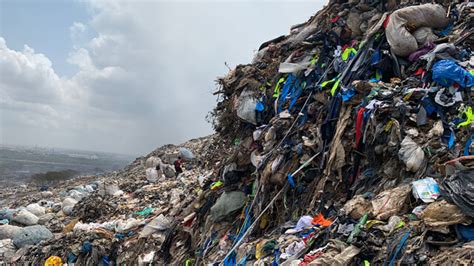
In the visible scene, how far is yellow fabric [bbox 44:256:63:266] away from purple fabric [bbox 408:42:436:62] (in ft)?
20.3

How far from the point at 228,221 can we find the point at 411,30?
3.46 m

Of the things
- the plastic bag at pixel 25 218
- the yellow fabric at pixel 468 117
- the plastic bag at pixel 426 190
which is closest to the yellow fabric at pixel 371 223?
the plastic bag at pixel 426 190

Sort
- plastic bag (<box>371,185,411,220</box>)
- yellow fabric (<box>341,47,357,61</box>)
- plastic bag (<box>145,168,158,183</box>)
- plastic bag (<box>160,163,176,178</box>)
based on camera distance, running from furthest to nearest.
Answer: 1. plastic bag (<box>160,163,176,178</box>)
2. plastic bag (<box>145,168,158,183</box>)
3. yellow fabric (<box>341,47,357,61</box>)
4. plastic bag (<box>371,185,411,220</box>)

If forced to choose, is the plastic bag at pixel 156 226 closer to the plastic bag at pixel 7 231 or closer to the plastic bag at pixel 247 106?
the plastic bag at pixel 247 106

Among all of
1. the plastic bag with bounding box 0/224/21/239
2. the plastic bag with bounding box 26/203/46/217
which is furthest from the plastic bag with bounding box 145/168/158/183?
the plastic bag with bounding box 0/224/21/239

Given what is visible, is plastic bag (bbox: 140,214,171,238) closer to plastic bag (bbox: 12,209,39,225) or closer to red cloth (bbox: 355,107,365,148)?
red cloth (bbox: 355,107,365,148)

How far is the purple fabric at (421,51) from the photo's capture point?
4.37 meters

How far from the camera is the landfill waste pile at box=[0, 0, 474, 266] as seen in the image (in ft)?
9.29

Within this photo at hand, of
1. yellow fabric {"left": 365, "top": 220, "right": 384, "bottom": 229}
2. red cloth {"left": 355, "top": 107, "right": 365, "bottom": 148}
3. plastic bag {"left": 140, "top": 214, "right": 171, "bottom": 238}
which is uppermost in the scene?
red cloth {"left": 355, "top": 107, "right": 365, "bottom": 148}

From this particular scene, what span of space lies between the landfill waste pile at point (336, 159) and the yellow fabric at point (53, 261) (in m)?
0.02

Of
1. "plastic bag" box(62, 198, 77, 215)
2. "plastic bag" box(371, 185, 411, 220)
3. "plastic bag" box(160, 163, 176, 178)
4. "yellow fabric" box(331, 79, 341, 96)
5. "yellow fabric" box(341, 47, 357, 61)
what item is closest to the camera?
"plastic bag" box(371, 185, 411, 220)

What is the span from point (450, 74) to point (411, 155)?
0.99 metres

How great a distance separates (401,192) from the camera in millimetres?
3127

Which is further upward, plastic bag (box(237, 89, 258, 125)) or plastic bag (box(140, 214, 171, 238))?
plastic bag (box(237, 89, 258, 125))
